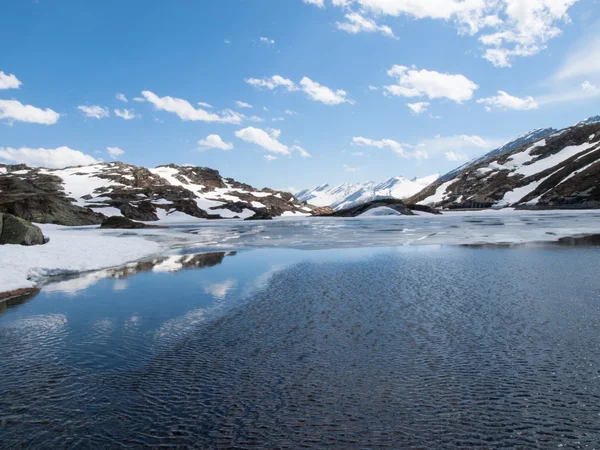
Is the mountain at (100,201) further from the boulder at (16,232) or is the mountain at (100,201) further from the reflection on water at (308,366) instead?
the reflection on water at (308,366)

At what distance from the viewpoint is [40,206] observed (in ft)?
295

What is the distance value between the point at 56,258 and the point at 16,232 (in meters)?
4.95

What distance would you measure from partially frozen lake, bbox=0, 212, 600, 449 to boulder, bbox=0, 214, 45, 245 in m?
12.1

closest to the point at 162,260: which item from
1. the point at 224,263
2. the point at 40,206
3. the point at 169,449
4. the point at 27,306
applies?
the point at 224,263

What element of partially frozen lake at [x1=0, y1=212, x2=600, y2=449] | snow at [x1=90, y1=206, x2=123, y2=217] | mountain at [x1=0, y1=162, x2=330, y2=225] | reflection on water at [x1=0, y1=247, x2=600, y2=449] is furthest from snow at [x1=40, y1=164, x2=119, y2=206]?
reflection on water at [x1=0, y1=247, x2=600, y2=449]

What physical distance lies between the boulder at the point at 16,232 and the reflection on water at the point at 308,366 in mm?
12692

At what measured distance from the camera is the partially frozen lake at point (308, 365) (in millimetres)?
6590

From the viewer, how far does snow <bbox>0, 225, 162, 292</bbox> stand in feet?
66.4

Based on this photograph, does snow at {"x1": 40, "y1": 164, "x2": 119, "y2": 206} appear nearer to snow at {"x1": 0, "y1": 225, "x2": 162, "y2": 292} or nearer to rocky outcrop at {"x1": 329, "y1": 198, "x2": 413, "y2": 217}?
rocky outcrop at {"x1": 329, "y1": 198, "x2": 413, "y2": 217}

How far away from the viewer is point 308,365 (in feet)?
30.6

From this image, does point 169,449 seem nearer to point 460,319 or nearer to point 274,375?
point 274,375

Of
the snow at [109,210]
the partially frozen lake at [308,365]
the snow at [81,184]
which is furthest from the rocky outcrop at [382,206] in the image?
the partially frozen lake at [308,365]

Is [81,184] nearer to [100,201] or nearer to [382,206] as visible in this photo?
[100,201]

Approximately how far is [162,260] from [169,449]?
24674 millimetres
